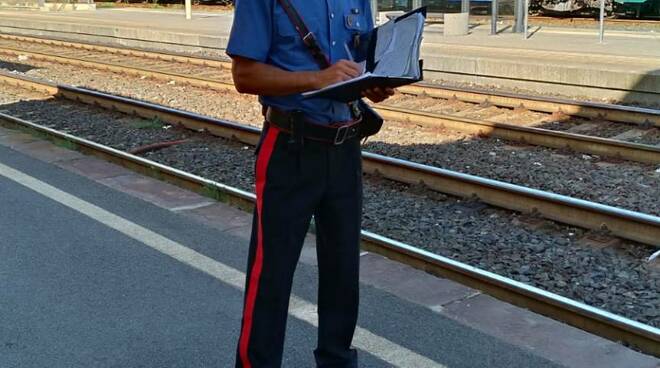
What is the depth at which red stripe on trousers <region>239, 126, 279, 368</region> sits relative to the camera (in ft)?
10.0

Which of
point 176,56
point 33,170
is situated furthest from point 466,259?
point 176,56

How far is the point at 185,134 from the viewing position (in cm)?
959

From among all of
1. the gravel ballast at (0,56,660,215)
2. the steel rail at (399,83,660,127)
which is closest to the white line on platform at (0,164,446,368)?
the gravel ballast at (0,56,660,215)

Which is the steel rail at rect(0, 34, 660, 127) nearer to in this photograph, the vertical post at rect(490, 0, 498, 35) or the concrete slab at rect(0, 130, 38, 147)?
the concrete slab at rect(0, 130, 38, 147)

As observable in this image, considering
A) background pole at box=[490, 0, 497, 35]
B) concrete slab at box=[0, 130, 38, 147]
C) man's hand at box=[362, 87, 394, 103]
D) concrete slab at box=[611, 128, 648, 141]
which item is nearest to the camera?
man's hand at box=[362, 87, 394, 103]

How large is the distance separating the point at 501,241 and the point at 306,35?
10.5ft

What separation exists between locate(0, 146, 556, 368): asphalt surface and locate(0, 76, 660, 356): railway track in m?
0.53

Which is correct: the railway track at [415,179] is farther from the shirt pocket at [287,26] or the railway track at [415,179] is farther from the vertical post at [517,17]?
the vertical post at [517,17]

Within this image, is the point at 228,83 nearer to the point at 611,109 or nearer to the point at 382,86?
the point at 611,109

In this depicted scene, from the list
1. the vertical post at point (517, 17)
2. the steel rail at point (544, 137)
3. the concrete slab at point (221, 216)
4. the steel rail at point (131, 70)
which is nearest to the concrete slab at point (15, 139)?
the concrete slab at point (221, 216)

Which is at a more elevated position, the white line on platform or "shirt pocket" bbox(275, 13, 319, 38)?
"shirt pocket" bbox(275, 13, 319, 38)

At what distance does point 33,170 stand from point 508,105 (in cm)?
586

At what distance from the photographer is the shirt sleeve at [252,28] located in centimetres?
278

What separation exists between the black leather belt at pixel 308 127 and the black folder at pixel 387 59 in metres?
0.17
